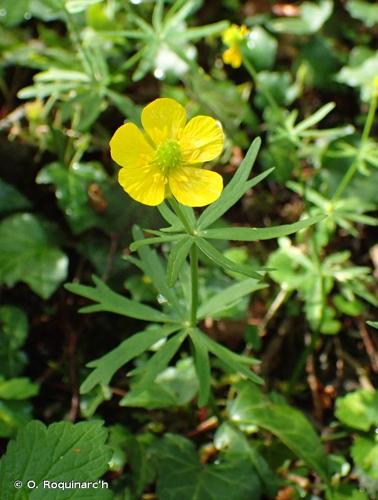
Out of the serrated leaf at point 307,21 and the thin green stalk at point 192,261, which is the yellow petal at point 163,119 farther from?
the serrated leaf at point 307,21

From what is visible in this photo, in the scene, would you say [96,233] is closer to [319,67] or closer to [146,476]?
[146,476]

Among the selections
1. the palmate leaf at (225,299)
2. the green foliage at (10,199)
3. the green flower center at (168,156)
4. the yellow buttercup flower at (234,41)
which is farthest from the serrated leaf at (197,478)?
the yellow buttercup flower at (234,41)

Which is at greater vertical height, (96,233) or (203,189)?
(203,189)

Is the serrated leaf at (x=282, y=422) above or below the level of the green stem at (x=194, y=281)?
below

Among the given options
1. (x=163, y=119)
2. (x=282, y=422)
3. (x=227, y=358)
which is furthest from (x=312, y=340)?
(x=163, y=119)

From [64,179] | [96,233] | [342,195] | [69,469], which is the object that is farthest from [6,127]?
[69,469]
